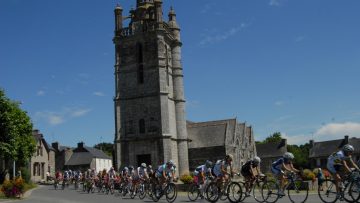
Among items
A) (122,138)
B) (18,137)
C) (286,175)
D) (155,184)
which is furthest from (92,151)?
(286,175)

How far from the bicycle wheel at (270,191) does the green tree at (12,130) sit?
1111 inches

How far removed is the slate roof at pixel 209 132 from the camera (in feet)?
180

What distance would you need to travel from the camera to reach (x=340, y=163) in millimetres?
14547

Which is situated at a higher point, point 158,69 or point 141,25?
point 141,25

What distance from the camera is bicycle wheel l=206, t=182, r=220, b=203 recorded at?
699 inches

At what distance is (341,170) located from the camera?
48.1 feet

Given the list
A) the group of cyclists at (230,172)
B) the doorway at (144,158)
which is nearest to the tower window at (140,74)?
the doorway at (144,158)

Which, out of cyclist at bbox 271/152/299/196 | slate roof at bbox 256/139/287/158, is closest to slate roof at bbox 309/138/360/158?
slate roof at bbox 256/139/287/158

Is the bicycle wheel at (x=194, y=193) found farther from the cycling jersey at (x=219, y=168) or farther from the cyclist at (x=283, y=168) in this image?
the cyclist at (x=283, y=168)

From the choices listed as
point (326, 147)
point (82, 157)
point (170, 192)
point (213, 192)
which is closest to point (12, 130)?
point (170, 192)

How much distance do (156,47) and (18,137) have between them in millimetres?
17373

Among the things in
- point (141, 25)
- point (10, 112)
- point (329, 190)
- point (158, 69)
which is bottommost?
point (329, 190)

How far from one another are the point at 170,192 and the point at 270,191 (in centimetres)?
529

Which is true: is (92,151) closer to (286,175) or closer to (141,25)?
(141,25)
